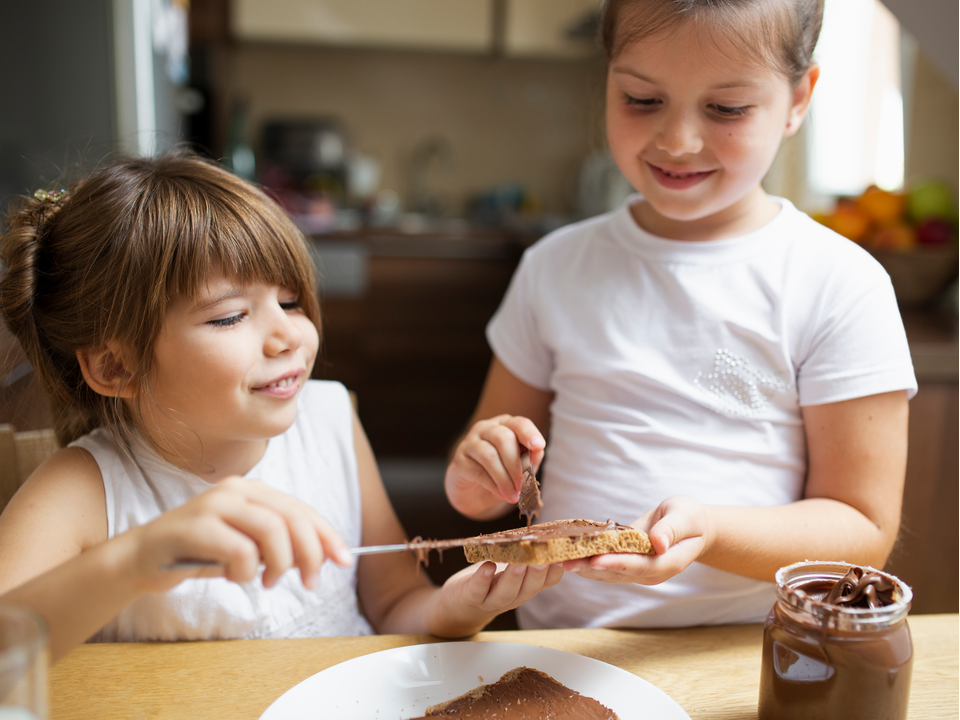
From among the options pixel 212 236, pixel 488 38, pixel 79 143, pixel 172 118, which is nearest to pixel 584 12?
pixel 488 38

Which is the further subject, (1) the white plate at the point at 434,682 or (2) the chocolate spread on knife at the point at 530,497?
(2) the chocolate spread on knife at the point at 530,497

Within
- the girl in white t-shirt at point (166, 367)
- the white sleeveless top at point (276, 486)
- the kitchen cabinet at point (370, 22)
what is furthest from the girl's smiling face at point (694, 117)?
the kitchen cabinet at point (370, 22)

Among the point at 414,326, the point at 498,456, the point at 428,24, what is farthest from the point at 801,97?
the point at 428,24

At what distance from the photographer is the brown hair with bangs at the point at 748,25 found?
88 cm

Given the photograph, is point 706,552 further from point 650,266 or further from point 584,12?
point 584,12

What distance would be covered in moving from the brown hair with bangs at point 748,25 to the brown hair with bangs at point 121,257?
515 mm

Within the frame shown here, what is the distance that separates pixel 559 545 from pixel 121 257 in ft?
1.89

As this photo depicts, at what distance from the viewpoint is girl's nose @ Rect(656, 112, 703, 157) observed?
911 mm

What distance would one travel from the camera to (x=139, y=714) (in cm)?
69

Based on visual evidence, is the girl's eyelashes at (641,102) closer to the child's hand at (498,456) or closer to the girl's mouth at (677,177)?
the girl's mouth at (677,177)

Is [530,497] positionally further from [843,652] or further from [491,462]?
[843,652]

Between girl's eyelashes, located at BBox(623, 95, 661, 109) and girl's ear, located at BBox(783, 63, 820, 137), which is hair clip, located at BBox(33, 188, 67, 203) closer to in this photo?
girl's eyelashes, located at BBox(623, 95, 661, 109)

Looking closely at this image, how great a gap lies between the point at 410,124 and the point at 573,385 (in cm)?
372

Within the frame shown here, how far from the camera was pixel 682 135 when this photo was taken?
0.91 meters
